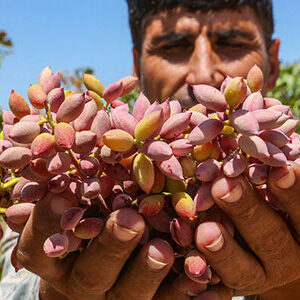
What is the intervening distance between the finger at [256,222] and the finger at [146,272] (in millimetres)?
129

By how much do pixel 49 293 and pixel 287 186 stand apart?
69cm

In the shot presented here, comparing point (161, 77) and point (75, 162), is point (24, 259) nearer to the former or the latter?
point (75, 162)

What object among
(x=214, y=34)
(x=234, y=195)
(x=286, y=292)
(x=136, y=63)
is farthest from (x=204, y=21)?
(x=234, y=195)

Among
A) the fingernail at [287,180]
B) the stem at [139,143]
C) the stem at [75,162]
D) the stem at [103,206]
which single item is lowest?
the stem at [103,206]

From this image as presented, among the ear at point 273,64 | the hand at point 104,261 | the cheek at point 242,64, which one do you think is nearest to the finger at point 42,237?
the hand at point 104,261

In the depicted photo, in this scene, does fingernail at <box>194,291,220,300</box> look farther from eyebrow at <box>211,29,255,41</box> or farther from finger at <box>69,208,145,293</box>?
eyebrow at <box>211,29,255,41</box>

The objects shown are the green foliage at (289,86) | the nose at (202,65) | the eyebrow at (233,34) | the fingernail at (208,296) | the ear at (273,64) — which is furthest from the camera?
the green foliage at (289,86)

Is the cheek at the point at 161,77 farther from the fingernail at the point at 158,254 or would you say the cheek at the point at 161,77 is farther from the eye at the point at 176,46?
the fingernail at the point at 158,254

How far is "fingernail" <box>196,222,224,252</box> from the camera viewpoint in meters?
0.69

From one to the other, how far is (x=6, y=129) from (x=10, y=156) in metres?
0.11

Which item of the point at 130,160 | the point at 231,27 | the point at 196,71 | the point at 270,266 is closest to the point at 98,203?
the point at 130,160

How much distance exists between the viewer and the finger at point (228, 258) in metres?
0.70

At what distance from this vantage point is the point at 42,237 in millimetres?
802

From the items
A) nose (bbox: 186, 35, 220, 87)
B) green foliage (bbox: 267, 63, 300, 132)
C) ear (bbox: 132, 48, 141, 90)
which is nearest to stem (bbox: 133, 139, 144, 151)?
nose (bbox: 186, 35, 220, 87)
